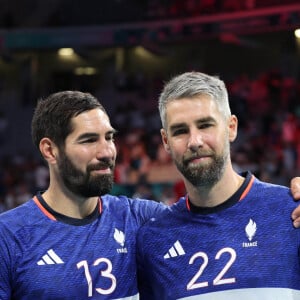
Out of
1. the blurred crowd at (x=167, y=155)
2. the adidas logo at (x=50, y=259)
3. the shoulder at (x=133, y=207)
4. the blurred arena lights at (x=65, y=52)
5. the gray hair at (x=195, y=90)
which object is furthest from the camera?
the blurred arena lights at (x=65, y=52)

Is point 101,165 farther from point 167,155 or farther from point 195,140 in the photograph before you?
point 167,155

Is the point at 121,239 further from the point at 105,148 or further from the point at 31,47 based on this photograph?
the point at 31,47

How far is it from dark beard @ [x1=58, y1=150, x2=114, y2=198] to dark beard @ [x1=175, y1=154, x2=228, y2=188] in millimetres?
401

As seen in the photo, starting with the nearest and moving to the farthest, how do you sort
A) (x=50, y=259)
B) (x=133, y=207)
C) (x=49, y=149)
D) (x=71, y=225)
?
(x=50, y=259)
(x=71, y=225)
(x=49, y=149)
(x=133, y=207)

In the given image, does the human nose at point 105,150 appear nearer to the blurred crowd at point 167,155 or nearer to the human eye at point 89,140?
the human eye at point 89,140

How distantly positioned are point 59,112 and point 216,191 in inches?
34.1

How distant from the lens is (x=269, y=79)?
Result: 15078 mm

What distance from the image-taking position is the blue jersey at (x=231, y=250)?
3027mm

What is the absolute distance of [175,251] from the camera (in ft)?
10.5

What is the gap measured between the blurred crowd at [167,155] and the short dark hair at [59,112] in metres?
6.31

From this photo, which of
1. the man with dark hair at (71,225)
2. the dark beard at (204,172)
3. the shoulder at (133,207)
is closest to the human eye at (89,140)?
Answer: the man with dark hair at (71,225)

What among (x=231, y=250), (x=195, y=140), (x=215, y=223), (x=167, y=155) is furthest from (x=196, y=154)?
(x=167, y=155)

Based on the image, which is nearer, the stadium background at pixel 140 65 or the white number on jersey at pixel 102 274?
the white number on jersey at pixel 102 274

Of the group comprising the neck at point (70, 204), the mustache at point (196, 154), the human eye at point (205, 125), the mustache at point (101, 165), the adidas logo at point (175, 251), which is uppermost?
the human eye at point (205, 125)
